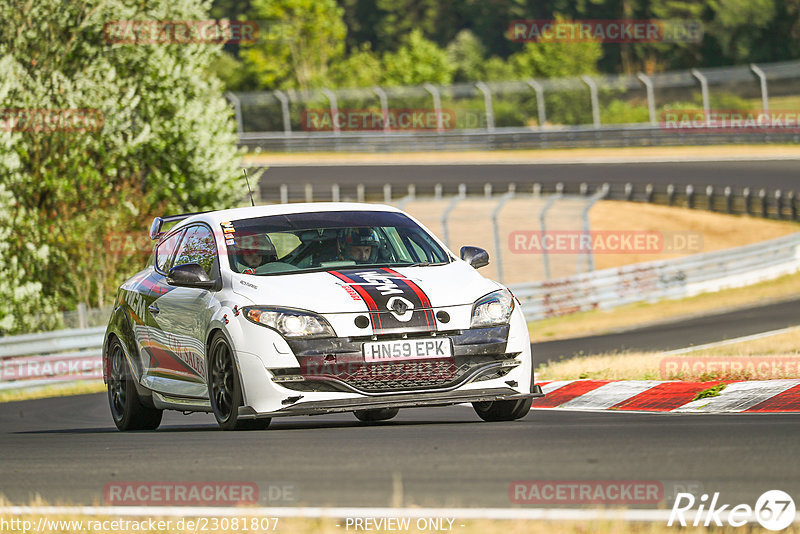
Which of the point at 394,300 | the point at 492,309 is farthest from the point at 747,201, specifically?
the point at 394,300

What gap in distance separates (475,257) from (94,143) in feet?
55.2

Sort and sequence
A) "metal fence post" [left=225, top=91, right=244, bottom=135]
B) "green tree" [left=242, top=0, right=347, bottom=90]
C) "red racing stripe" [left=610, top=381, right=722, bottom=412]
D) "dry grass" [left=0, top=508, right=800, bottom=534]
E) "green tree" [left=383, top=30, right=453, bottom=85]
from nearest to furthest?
"dry grass" [left=0, top=508, right=800, bottom=534]
"red racing stripe" [left=610, top=381, right=722, bottom=412]
"metal fence post" [left=225, top=91, right=244, bottom=135]
"green tree" [left=242, top=0, right=347, bottom=90]
"green tree" [left=383, top=30, right=453, bottom=85]

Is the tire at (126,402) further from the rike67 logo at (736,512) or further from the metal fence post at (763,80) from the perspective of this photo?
the metal fence post at (763,80)

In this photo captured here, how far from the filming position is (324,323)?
26.0 feet

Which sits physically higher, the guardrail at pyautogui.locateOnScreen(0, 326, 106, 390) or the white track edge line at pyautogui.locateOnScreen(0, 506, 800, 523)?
the white track edge line at pyautogui.locateOnScreen(0, 506, 800, 523)

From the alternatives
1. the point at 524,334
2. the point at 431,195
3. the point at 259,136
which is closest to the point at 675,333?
the point at 524,334

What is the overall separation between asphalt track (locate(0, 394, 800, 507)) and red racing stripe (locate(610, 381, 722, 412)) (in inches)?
21.4

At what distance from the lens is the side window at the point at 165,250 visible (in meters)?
10.1

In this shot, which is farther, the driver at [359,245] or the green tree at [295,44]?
the green tree at [295,44]

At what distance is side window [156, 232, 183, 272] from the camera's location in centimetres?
1007

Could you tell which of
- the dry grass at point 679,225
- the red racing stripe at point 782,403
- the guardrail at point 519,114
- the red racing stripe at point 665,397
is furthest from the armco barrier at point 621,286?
the guardrail at point 519,114

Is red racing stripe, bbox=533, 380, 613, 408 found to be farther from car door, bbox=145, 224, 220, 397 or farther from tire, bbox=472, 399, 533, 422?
car door, bbox=145, 224, 220, 397

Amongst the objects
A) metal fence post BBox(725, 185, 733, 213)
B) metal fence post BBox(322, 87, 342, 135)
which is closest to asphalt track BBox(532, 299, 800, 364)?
metal fence post BBox(725, 185, 733, 213)

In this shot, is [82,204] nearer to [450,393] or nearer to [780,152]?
[450,393]
